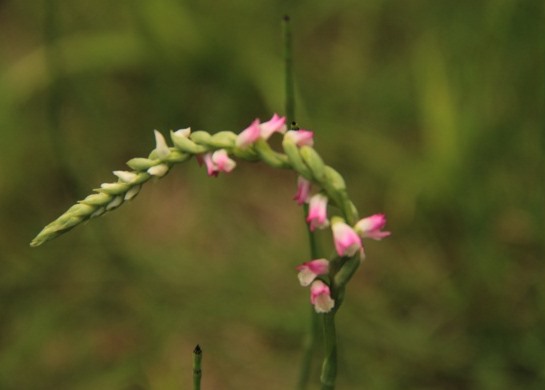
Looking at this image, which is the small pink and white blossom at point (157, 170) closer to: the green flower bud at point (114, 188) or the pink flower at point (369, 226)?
the green flower bud at point (114, 188)

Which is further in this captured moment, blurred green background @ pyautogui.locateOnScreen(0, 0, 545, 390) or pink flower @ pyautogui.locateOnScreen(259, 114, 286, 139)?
blurred green background @ pyautogui.locateOnScreen(0, 0, 545, 390)

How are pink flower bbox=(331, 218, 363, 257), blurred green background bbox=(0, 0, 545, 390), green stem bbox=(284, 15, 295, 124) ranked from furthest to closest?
1. blurred green background bbox=(0, 0, 545, 390)
2. green stem bbox=(284, 15, 295, 124)
3. pink flower bbox=(331, 218, 363, 257)

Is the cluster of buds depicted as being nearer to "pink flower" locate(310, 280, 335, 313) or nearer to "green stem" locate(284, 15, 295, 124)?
"pink flower" locate(310, 280, 335, 313)

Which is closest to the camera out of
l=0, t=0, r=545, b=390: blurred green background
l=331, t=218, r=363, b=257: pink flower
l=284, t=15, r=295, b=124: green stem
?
l=331, t=218, r=363, b=257: pink flower

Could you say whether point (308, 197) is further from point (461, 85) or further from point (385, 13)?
point (385, 13)

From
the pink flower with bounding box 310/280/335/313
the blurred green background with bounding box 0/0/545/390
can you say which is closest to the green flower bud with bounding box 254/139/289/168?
the pink flower with bounding box 310/280/335/313

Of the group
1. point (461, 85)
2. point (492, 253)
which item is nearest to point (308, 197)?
point (492, 253)

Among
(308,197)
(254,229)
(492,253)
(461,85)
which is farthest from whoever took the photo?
(254,229)

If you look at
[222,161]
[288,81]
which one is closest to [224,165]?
[222,161]

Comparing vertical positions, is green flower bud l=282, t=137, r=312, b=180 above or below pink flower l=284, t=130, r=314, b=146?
below
